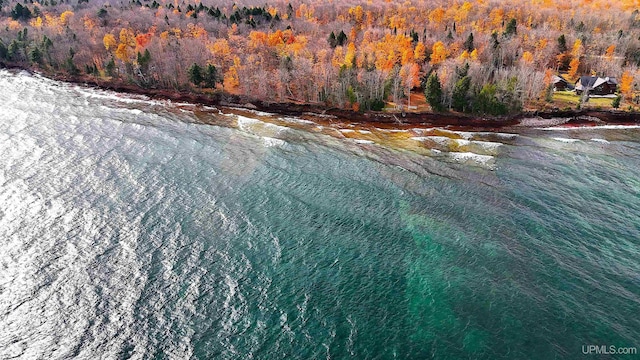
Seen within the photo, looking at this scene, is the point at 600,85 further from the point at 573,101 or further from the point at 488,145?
the point at 488,145

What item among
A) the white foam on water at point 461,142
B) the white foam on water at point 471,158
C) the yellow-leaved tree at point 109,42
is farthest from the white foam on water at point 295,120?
the yellow-leaved tree at point 109,42

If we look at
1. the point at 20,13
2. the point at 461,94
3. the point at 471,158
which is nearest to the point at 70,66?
the point at 20,13

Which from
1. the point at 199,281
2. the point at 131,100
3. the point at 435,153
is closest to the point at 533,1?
the point at 435,153

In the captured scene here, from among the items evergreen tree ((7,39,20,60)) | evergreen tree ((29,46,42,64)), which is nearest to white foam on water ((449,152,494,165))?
evergreen tree ((29,46,42,64))

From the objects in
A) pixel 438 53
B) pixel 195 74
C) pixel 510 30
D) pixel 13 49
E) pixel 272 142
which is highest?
pixel 510 30

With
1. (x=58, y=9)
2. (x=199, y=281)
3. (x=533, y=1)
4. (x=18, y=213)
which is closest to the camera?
(x=199, y=281)

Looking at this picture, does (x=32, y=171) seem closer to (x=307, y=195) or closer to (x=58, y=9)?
(x=307, y=195)
